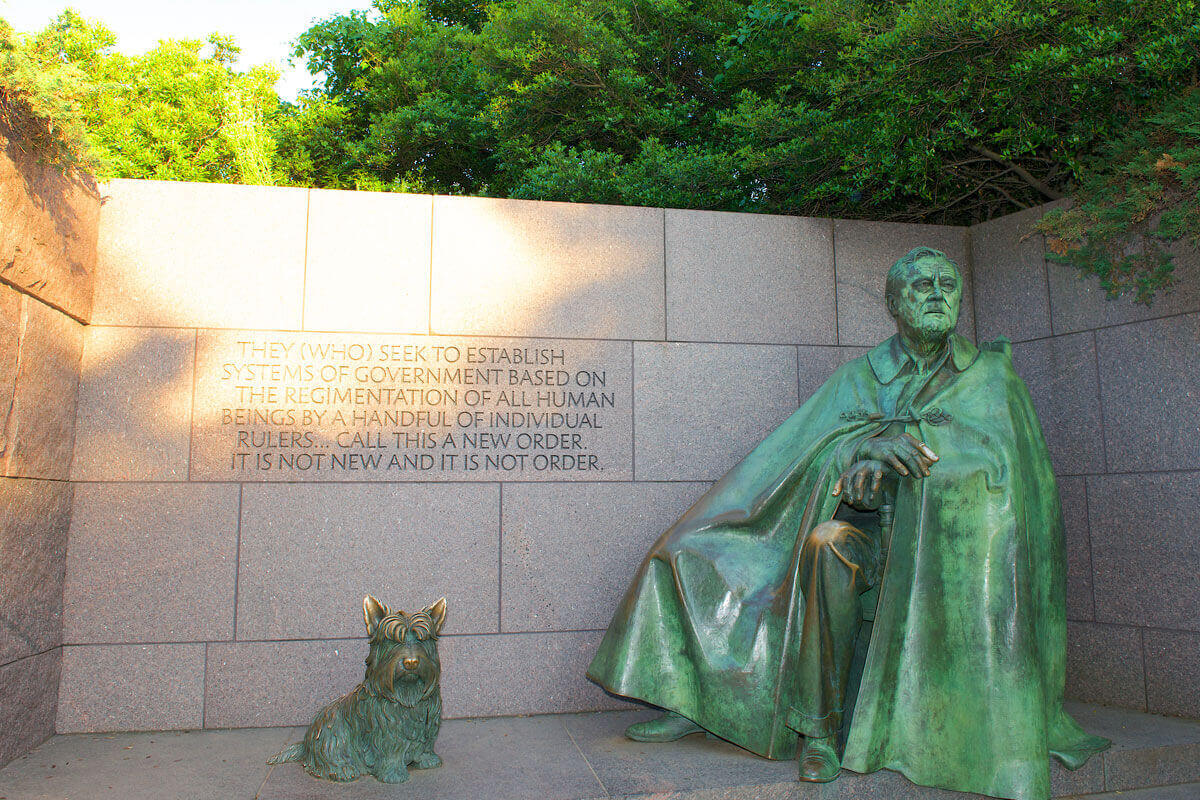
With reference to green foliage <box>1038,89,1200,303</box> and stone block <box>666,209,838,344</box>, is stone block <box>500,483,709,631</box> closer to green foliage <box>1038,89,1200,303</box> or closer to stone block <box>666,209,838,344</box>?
stone block <box>666,209,838,344</box>

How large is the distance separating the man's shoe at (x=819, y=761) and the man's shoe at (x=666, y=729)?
730 millimetres

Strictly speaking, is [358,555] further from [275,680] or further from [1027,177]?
[1027,177]

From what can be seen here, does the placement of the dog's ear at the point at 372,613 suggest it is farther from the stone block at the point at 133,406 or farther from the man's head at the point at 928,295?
the man's head at the point at 928,295

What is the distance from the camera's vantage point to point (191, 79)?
1430 centimetres

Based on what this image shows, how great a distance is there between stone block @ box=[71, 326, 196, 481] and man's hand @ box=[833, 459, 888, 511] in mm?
3659

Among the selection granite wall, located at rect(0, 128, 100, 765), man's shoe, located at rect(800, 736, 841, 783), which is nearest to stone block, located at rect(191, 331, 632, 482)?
granite wall, located at rect(0, 128, 100, 765)

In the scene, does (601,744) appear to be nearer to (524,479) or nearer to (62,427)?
(524,479)

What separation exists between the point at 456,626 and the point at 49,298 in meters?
2.81

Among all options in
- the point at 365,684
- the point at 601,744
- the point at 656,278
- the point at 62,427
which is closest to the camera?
the point at 365,684

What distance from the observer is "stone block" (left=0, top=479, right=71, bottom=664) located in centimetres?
446

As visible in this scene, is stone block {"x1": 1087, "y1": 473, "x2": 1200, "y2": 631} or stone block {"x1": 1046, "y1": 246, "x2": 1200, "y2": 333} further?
stone block {"x1": 1046, "y1": 246, "x2": 1200, "y2": 333}

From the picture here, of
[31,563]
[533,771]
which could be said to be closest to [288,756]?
[533,771]

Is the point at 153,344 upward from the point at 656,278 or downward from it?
downward

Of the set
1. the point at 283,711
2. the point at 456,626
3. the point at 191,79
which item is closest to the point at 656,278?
the point at 456,626
